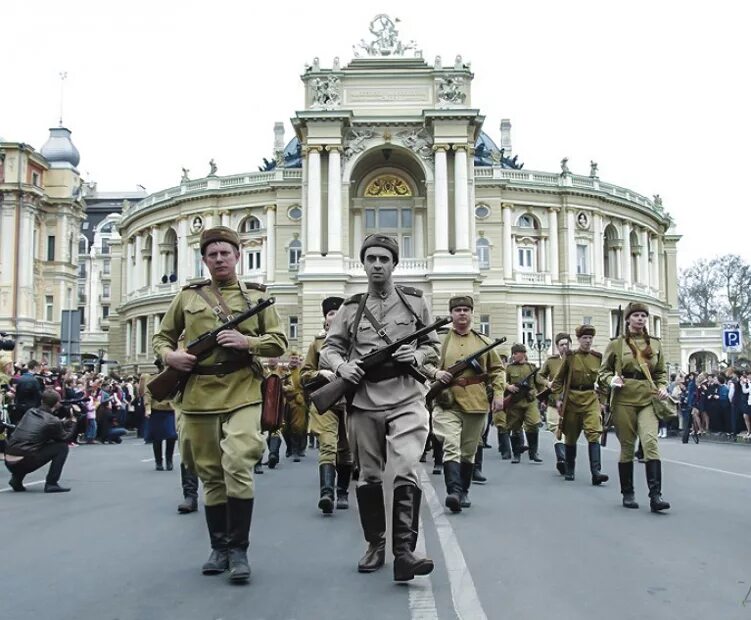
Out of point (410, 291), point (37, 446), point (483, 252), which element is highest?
point (483, 252)

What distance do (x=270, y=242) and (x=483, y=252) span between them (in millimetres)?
15180

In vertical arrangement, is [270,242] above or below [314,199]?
below

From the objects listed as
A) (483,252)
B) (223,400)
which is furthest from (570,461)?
(483,252)

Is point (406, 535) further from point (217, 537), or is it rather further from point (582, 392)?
A: point (582, 392)

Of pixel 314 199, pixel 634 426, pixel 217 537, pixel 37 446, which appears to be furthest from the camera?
pixel 314 199

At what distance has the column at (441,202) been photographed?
5034 centimetres

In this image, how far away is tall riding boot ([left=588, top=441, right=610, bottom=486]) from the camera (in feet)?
38.8

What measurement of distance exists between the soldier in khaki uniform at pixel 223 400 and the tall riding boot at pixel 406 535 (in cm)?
97

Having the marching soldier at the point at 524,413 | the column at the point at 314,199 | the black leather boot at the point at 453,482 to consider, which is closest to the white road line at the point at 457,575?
the black leather boot at the point at 453,482

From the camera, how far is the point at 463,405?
369 inches

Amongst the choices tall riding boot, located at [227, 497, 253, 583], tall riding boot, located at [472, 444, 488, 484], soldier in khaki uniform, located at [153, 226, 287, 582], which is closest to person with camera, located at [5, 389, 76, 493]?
tall riding boot, located at [472, 444, 488, 484]

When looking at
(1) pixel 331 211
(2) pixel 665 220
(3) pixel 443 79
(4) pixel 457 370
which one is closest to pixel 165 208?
(1) pixel 331 211

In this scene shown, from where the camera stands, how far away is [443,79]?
51.6 metres

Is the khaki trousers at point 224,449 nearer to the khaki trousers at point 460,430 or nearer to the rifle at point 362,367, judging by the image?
the rifle at point 362,367
